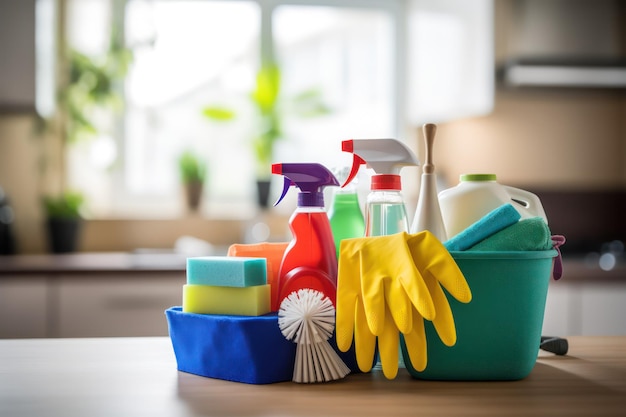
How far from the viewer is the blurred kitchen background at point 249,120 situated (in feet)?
8.21

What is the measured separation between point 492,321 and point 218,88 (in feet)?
8.96

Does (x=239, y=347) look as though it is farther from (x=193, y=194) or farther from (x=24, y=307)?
(x=193, y=194)

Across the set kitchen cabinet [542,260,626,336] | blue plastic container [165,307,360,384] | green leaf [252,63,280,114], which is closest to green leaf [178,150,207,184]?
green leaf [252,63,280,114]

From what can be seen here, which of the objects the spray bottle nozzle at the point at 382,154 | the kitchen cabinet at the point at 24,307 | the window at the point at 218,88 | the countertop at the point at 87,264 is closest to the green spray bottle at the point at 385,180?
the spray bottle nozzle at the point at 382,154

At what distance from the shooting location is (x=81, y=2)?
3230 mm

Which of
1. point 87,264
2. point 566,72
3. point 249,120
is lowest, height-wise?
point 87,264

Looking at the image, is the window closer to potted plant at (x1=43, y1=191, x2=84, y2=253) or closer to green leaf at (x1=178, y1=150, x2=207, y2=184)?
green leaf at (x1=178, y1=150, x2=207, y2=184)

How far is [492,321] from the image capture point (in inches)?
33.9

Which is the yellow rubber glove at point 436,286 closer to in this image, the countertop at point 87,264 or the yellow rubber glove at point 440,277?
the yellow rubber glove at point 440,277

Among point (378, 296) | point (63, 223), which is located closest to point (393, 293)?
point (378, 296)

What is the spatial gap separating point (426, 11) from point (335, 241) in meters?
2.35

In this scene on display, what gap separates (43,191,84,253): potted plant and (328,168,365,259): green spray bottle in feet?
7.29

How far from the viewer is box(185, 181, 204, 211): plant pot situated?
3238 millimetres

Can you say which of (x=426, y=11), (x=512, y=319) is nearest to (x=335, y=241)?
(x=512, y=319)
